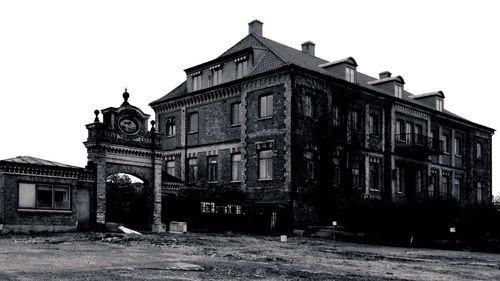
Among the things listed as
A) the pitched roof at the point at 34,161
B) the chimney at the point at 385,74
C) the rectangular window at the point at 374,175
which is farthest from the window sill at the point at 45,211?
the chimney at the point at 385,74

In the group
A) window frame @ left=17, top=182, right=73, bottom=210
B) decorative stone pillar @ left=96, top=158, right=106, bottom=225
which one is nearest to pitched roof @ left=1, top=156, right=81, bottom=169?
window frame @ left=17, top=182, right=73, bottom=210

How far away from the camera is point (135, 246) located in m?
19.9

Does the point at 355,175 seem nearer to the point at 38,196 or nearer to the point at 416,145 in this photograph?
the point at 416,145

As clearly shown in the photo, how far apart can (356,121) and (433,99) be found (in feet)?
36.1

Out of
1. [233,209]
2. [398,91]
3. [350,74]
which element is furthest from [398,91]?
[233,209]

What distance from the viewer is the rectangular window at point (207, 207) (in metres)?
32.8

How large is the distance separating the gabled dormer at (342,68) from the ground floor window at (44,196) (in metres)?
18.9

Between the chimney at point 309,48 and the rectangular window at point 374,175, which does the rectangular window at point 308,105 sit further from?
the chimney at point 309,48

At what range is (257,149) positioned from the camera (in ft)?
116

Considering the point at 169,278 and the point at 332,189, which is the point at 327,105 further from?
the point at 169,278

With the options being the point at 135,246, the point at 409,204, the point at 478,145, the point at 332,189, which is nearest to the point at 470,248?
the point at 409,204

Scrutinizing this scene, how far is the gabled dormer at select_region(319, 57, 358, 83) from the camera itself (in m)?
37.8

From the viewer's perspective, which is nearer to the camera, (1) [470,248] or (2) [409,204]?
(1) [470,248]

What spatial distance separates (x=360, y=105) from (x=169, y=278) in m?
28.6
